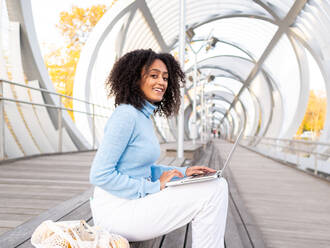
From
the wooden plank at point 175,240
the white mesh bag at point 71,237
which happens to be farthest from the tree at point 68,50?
the white mesh bag at point 71,237

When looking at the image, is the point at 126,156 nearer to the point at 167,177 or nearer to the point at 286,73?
the point at 167,177

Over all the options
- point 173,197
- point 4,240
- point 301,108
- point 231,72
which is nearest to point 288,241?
point 173,197

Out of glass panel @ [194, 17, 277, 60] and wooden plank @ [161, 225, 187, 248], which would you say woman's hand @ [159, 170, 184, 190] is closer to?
wooden plank @ [161, 225, 187, 248]

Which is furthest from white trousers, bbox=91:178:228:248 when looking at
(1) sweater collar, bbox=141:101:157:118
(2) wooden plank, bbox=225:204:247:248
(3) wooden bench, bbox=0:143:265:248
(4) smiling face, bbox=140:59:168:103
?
A: (2) wooden plank, bbox=225:204:247:248

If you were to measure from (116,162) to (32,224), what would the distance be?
1204mm

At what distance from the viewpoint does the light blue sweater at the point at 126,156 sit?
5.32 ft

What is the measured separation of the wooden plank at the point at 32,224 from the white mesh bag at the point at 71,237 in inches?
27.6

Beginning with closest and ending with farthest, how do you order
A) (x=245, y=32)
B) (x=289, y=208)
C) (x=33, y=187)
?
(x=33, y=187), (x=289, y=208), (x=245, y=32)

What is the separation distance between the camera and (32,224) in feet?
7.75

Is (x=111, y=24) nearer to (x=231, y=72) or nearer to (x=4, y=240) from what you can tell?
(x=4, y=240)

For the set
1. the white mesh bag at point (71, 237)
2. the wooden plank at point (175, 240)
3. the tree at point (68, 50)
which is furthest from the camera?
the tree at point (68, 50)

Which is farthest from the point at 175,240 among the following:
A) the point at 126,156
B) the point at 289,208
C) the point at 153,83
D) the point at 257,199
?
the point at 257,199

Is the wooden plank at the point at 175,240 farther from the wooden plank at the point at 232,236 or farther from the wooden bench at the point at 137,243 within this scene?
the wooden plank at the point at 232,236

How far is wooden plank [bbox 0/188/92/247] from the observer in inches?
77.7
